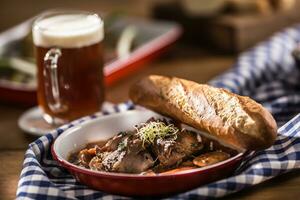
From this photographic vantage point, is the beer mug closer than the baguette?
No

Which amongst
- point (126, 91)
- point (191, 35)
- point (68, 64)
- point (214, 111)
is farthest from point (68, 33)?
point (191, 35)

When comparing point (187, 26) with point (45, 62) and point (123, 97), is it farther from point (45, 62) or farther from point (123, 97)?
point (45, 62)

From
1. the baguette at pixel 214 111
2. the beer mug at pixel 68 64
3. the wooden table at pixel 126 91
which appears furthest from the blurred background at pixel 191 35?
the baguette at pixel 214 111

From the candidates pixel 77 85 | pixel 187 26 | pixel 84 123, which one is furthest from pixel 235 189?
pixel 187 26

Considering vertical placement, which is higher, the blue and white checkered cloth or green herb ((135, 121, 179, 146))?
green herb ((135, 121, 179, 146))

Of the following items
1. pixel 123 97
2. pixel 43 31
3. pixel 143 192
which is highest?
pixel 43 31

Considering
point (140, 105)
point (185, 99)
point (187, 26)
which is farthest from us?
point (187, 26)

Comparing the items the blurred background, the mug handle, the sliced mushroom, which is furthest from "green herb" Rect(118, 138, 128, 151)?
the blurred background

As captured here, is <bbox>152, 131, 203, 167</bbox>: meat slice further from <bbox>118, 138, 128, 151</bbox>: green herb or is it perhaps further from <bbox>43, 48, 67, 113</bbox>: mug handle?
<bbox>43, 48, 67, 113</bbox>: mug handle
